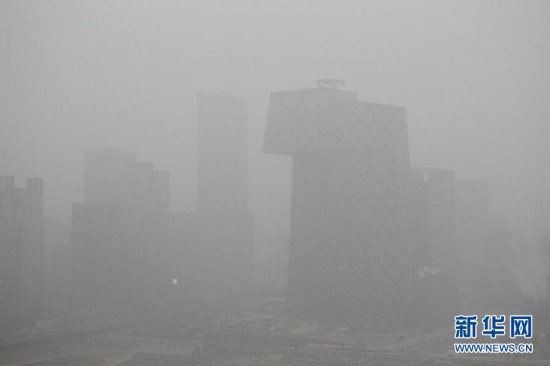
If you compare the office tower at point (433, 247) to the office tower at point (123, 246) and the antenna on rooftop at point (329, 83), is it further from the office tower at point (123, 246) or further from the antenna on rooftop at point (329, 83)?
the office tower at point (123, 246)

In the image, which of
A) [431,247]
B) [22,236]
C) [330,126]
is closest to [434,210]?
[431,247]

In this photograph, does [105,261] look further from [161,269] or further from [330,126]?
[330,126]

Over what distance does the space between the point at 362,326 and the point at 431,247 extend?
82.3 ft

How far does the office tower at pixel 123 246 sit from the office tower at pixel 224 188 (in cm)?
1358

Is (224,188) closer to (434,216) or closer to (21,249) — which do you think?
(434,216)

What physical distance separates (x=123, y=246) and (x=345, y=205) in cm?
2922

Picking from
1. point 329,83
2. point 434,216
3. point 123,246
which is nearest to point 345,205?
point 329,83

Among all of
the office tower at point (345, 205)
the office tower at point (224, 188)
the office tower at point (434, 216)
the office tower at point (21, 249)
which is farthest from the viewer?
the office tower at point (224, 188)

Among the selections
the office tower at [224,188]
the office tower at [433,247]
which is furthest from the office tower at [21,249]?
the office tower at [224,188]

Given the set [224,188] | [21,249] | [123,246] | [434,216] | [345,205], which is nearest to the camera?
[345,205]

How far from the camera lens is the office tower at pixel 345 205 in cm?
6375

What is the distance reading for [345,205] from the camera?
6669 centimetres

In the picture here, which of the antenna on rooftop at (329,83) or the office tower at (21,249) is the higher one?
the antenna on rooftop at (329,83)

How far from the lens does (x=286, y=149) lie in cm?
7106
